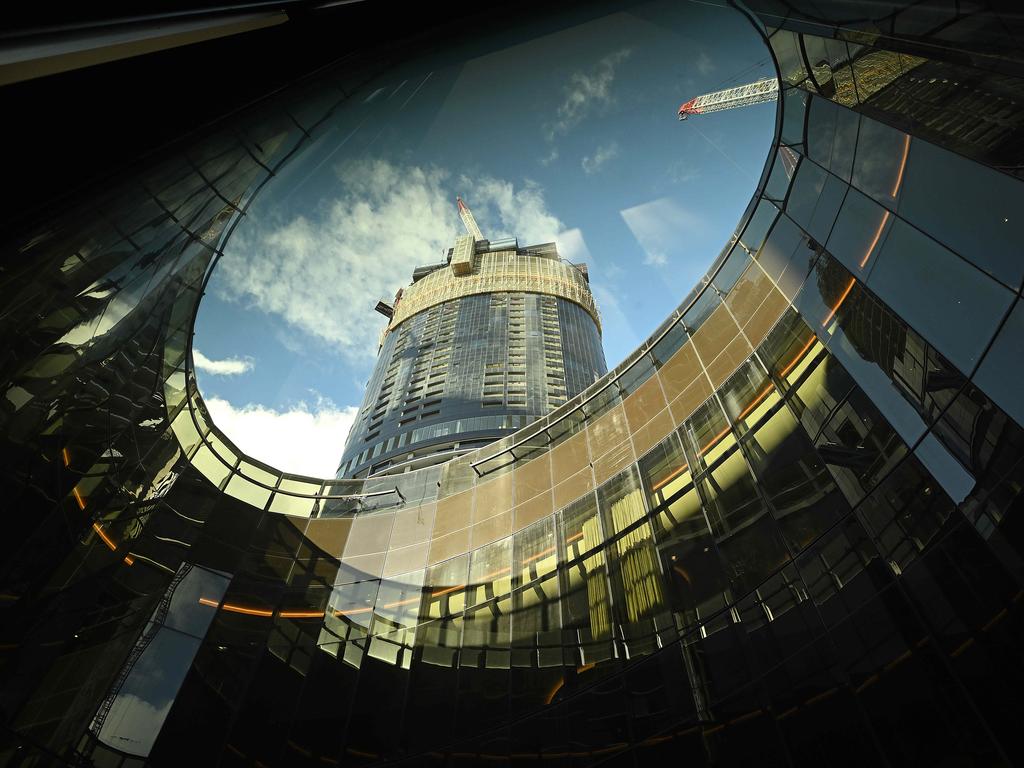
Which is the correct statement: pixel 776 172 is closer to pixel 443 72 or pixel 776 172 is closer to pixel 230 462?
pixel 443 72

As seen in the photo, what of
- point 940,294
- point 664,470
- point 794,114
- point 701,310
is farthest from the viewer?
point 701,310

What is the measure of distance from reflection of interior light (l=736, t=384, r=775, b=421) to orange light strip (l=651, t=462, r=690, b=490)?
185 centimetres

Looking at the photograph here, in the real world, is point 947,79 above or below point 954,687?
above

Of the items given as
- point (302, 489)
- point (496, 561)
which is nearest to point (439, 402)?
point (302, 489)

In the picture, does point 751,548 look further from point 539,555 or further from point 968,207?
point 968,207

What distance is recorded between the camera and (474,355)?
267ft

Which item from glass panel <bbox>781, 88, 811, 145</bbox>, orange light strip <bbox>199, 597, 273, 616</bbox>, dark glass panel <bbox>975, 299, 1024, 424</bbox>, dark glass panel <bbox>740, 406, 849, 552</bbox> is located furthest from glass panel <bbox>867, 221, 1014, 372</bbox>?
orange light strip <bbox>199, 597, 273, 616</bbox>

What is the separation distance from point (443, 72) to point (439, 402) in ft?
223

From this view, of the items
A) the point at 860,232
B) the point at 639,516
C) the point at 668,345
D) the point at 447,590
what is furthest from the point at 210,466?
the point at 860,232

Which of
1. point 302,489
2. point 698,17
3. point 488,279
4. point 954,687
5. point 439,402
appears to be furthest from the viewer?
point 488,279

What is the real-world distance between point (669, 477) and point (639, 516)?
50.7 inches

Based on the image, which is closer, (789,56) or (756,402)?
(789,56)

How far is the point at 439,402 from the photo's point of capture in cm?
7250

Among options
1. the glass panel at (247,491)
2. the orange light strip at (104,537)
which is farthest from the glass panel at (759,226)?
the glass panel at (247,491)
